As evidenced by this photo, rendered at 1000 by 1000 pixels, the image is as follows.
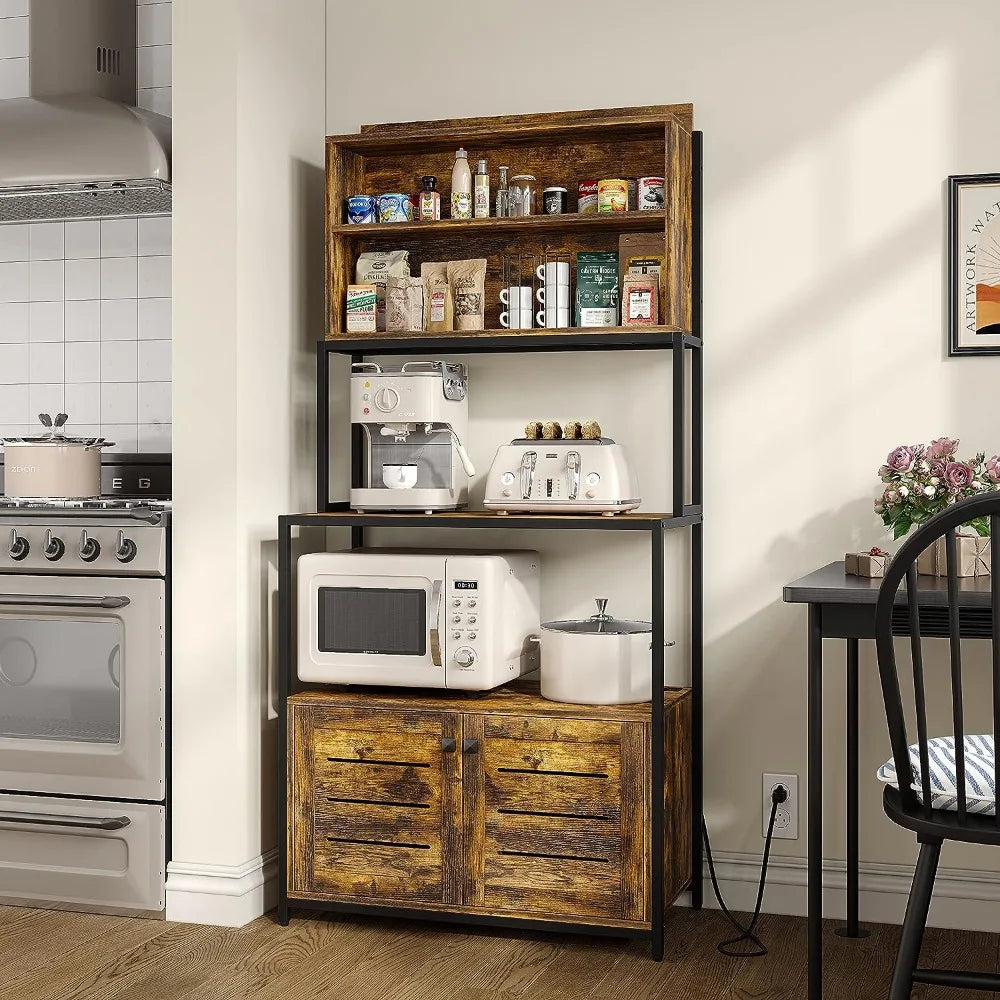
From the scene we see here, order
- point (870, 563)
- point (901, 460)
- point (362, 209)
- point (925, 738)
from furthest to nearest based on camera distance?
point (362, 209) < point (901, 460) < point (870, 563) < point (925, 738)

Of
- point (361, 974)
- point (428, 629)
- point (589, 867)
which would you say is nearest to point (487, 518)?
point (428, 629)

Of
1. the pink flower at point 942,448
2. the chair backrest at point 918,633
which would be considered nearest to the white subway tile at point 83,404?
the pink flower at point 942,448

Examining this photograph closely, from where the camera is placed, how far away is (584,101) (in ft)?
10.6

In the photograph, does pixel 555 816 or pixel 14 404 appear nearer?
pixel 555 816

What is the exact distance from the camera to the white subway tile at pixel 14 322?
3.72 m

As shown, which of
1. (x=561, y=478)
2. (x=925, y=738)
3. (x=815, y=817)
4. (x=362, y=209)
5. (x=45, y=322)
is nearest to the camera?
(x=925, y=738)

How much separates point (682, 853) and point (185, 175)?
198 cm

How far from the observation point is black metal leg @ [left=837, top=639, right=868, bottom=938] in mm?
2816

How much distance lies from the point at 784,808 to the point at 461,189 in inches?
66.8

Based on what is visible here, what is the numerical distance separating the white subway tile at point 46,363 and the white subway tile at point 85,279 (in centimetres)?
16

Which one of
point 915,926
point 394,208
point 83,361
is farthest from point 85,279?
point 915,926

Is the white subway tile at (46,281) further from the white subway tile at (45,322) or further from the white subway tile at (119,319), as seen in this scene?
the white subway tile at (119,319)

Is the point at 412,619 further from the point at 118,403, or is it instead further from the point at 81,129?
the point at 81,129

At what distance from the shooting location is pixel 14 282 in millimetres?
3725
